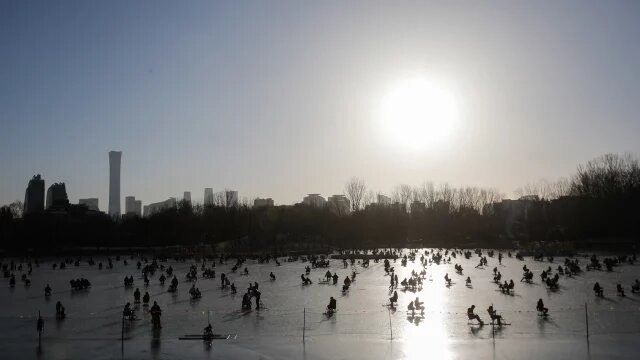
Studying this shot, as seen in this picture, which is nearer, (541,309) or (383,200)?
(541,309)

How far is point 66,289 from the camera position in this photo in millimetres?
35094

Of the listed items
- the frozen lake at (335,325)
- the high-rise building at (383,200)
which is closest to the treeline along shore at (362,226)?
the high-rise building at (383,200)

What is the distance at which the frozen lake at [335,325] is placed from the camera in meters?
15.6

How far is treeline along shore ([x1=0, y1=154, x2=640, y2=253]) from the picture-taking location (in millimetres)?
81312

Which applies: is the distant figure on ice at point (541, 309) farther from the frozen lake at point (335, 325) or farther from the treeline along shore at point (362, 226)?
the treeline along shore at point (362, 226)

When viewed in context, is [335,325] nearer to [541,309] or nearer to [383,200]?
[541,309]

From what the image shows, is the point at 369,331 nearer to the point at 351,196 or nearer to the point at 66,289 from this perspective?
the point at 66,289

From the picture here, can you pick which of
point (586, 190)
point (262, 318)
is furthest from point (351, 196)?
point (262, 318)

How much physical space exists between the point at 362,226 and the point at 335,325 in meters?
78.8

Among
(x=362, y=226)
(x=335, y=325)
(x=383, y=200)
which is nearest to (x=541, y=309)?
(x=335, y=325)

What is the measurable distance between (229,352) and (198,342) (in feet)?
6.01

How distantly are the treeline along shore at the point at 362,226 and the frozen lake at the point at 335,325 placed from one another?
47.0 metres

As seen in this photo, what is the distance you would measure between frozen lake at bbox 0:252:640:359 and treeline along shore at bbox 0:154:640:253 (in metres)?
47.0

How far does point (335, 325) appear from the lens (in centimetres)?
2023
